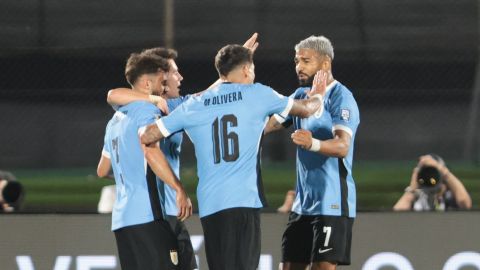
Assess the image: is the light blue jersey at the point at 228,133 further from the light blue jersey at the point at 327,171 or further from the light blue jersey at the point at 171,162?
the light blue jersey at the point at 327,171

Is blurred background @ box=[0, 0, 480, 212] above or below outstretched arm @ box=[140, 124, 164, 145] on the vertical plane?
above

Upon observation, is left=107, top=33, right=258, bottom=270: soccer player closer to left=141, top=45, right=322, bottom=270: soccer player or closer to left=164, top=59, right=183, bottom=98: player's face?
left=164, top=59, right=183, bottom=98: player's face

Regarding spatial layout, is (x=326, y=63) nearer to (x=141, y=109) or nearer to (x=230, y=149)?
(x=230, y=149)

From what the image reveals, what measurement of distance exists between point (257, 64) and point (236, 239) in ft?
16.8

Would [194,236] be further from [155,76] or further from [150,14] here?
[150,14]

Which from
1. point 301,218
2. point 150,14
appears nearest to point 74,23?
point 150,14

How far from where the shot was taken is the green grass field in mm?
11016

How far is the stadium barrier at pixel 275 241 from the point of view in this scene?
7863mm

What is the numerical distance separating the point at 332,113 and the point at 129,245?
1.32 metres

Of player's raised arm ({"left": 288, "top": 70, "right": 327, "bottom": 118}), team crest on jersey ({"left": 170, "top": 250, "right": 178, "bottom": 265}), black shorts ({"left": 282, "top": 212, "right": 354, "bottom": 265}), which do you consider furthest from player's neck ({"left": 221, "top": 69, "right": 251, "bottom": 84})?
black shorts ({"left": 282, "top": 212, "right": 354, "bottom": 265})

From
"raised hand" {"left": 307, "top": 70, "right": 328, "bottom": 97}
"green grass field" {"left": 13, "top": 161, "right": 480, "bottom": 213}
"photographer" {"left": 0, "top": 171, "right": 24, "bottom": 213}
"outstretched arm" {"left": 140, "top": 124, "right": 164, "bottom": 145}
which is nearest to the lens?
"outstretched arm" {"left": 140, "top": 124, "right": 164, "bottom": 145}

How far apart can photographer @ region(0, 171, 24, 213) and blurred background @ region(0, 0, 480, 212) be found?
72.1 inches

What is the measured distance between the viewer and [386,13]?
11.2m

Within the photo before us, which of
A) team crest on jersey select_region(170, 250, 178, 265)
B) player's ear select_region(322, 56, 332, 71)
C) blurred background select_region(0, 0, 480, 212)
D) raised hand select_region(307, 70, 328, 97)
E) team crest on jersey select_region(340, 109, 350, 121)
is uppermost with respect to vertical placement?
blurred background select_region(0, 0, 480, 212)
